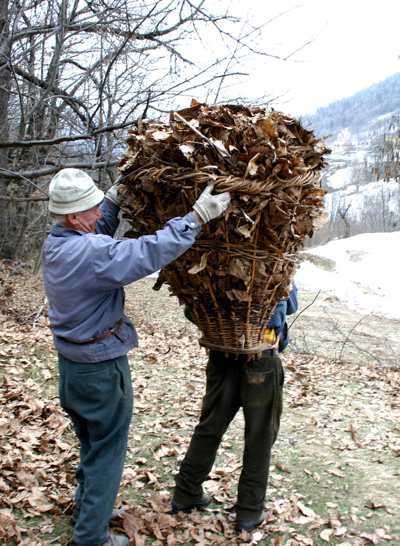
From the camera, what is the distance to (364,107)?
180 meters

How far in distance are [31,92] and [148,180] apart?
430 centimetres

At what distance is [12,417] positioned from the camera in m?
4.82

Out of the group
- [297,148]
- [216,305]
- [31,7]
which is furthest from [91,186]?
[31,7]

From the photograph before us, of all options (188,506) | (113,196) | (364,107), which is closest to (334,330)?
(188,506)

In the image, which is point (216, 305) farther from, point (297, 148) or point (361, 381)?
point (361, 381)

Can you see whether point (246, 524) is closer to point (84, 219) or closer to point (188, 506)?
point (188, 506)

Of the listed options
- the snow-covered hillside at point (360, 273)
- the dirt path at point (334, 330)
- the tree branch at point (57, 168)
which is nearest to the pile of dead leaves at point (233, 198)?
the tree branch at point (57, 168)

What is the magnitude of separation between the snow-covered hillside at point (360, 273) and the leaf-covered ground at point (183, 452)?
43.9 feet

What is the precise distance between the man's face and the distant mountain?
161 metres

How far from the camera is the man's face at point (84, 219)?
8.93ft

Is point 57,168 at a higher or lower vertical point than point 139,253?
higher

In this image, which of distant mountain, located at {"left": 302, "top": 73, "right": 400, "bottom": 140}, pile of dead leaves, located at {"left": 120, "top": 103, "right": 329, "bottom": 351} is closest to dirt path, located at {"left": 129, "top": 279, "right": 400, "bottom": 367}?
pile of dead leaves, located at {"left": 120, "top": 103, "right": 329, "bottom": 351}

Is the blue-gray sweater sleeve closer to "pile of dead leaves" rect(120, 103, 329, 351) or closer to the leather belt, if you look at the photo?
"pile of dead leaves" rect(120, 103, 329, 351)

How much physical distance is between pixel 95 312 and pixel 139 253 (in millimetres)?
438
